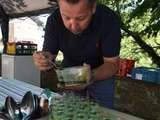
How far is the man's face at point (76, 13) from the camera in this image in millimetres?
1279

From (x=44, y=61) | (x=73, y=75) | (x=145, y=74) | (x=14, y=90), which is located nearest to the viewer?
(x=73, y=75)

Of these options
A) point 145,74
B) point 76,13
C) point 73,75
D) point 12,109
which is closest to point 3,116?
point 12,109

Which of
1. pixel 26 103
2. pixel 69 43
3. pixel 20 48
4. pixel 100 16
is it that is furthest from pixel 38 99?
pixel 20 48

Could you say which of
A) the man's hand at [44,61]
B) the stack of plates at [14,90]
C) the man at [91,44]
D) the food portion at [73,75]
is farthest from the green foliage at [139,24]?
the food portion at [73,75]

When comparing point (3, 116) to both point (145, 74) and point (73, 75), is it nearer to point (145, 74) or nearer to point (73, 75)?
point (73, 75)

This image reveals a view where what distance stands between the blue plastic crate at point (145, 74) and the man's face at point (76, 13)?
2.26 meters

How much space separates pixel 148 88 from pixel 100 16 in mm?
2175

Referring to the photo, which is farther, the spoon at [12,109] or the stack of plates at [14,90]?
the stack of plates at [14,90]

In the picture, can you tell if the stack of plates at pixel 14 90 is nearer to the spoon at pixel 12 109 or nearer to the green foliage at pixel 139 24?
the spoon at pixel 12 109

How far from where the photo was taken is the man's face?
128 centimetres

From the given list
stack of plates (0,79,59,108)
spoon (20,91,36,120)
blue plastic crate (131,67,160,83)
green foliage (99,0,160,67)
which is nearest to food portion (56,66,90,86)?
spoon (20,91,36,120)

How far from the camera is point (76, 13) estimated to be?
50.7 inches

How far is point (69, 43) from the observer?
1629 mm

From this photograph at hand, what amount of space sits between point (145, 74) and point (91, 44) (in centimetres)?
213
